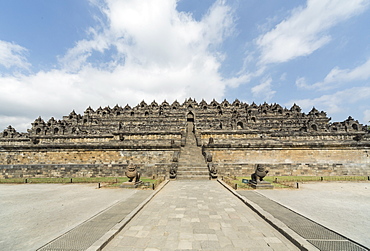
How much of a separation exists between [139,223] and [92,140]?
75.0 feet

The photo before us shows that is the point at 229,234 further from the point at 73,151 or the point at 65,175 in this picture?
the point at 73,151

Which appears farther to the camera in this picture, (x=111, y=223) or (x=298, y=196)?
(x=298, y=196)

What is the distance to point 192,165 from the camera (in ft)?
54.0

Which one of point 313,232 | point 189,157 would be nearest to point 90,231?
point 313,232

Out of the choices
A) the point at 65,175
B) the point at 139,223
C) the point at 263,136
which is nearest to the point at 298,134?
the point at 263,136

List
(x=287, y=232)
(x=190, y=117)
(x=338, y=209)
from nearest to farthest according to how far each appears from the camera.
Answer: (x=287, y=232) < (x=338, y=209) < (x=190, y=117)

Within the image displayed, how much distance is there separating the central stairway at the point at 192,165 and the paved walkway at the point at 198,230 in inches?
290

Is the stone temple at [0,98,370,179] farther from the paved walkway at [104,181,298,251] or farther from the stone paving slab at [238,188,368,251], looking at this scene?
the stone paving slab at [238,188,368,251]

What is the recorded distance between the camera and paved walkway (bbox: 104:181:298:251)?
4227mm

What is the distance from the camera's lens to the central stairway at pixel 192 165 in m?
15.0

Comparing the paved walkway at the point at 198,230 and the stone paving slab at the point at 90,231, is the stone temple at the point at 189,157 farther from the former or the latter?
the stone paving slab at the point at 90,231

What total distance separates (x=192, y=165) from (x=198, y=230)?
11501 millimetres

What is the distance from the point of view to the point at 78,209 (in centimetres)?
706

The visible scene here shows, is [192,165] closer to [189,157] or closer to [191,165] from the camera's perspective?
[191,165]
